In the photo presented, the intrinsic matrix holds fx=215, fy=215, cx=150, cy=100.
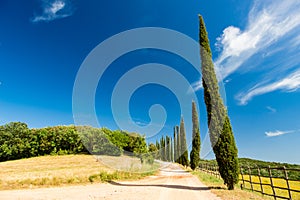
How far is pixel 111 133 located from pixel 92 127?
5.91 meters

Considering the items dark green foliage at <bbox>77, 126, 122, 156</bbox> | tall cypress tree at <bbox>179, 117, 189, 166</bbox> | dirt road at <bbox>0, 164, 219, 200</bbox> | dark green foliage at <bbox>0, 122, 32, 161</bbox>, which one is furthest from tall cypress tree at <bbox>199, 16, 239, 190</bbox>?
dark green foliage at <bbox>0, 122, 32, 161</bbox>

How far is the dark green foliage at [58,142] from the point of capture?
5247cm

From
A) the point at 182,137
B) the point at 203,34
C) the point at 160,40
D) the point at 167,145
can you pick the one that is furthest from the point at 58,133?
the point at 203,34

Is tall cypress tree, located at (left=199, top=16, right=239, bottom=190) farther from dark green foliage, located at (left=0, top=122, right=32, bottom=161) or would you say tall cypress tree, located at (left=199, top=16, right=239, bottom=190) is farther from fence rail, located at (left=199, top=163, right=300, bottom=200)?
dark green foliage, located at (left=0, top=122, right=32, bottom=161)

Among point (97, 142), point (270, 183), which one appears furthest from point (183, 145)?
point (270, 183)

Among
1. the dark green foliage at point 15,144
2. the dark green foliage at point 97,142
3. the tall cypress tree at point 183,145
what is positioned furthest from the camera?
the dark green foliage at point 97,142

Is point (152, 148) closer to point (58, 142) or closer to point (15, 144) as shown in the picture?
point (58, 142)

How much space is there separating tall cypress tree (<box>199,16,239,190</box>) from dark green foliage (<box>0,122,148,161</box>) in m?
41.3

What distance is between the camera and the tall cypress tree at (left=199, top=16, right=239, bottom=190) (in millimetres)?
11346

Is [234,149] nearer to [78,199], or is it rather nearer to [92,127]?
[78,199]

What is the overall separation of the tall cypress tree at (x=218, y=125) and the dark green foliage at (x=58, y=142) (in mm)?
41263

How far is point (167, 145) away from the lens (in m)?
62.7

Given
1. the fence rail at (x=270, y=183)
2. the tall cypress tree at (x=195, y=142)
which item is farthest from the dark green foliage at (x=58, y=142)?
the fence rail at (x=270, y=183)

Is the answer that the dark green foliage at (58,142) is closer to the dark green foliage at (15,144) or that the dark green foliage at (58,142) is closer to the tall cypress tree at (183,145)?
the dark green foliage at (15,144)
